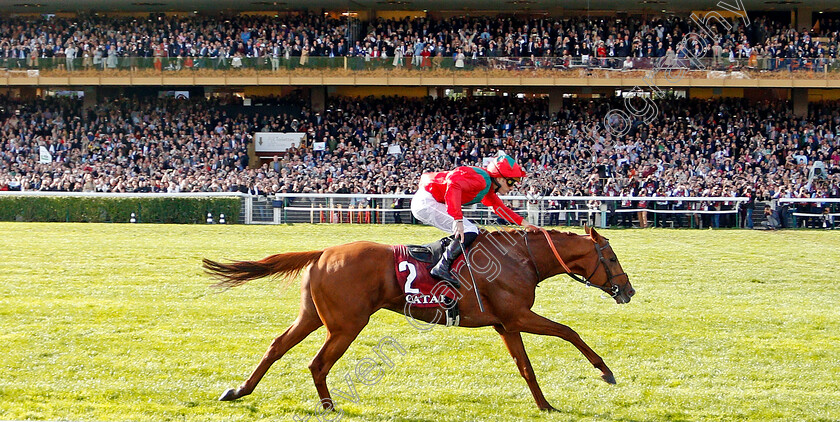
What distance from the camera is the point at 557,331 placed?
5961 mm

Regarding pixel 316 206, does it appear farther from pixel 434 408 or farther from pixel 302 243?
pixel 434 408

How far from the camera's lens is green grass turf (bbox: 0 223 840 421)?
19.6 feet

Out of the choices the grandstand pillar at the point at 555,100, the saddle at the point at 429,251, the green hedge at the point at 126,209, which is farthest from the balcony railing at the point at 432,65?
the saddle at the point at 429,251

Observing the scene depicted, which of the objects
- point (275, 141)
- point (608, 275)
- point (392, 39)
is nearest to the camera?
point (608, 275)

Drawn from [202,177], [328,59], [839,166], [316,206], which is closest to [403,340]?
[316,206]

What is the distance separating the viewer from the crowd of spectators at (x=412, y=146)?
22891 millimetres

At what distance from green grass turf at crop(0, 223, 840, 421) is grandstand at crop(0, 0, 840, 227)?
11.0m

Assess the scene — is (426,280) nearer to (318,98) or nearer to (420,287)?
(420,287)

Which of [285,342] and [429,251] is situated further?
[429,251]

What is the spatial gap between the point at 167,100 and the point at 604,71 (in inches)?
610

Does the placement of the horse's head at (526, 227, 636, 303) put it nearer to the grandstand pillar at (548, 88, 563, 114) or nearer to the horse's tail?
the horse's tail

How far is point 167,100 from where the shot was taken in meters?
31.7

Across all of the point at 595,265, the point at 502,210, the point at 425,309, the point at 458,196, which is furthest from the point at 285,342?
the point at 595,265

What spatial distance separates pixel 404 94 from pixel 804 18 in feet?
47.3
